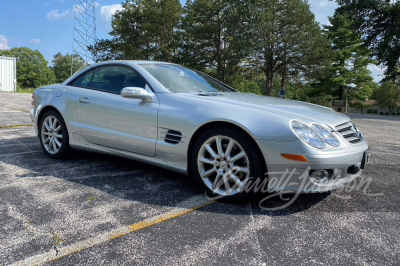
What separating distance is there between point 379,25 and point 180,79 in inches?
906

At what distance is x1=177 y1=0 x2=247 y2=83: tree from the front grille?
24.8 metres

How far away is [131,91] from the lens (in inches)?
Answer: 120

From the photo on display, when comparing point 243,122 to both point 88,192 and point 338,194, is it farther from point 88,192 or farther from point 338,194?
point 88,192

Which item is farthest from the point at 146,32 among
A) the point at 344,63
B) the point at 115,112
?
the point at 115,112

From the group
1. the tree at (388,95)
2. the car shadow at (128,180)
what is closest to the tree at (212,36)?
the car shadow at (128,180)

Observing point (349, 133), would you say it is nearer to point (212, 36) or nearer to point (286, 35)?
point (286, 35)

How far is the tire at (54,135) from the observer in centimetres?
396

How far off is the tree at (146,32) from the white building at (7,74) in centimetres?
1123

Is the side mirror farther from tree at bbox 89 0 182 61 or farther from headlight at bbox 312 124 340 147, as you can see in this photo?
tree at bbox 89 0 182 61

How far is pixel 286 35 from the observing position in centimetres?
2538

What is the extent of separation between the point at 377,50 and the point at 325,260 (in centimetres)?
2416

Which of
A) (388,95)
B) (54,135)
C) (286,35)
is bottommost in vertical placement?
(54,135)

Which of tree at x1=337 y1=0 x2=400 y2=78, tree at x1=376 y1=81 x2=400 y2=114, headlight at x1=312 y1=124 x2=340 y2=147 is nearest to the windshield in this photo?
headlight at x1=312 y1=124 x2=340 y2=147

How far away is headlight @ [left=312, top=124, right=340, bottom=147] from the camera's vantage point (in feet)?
8.24
